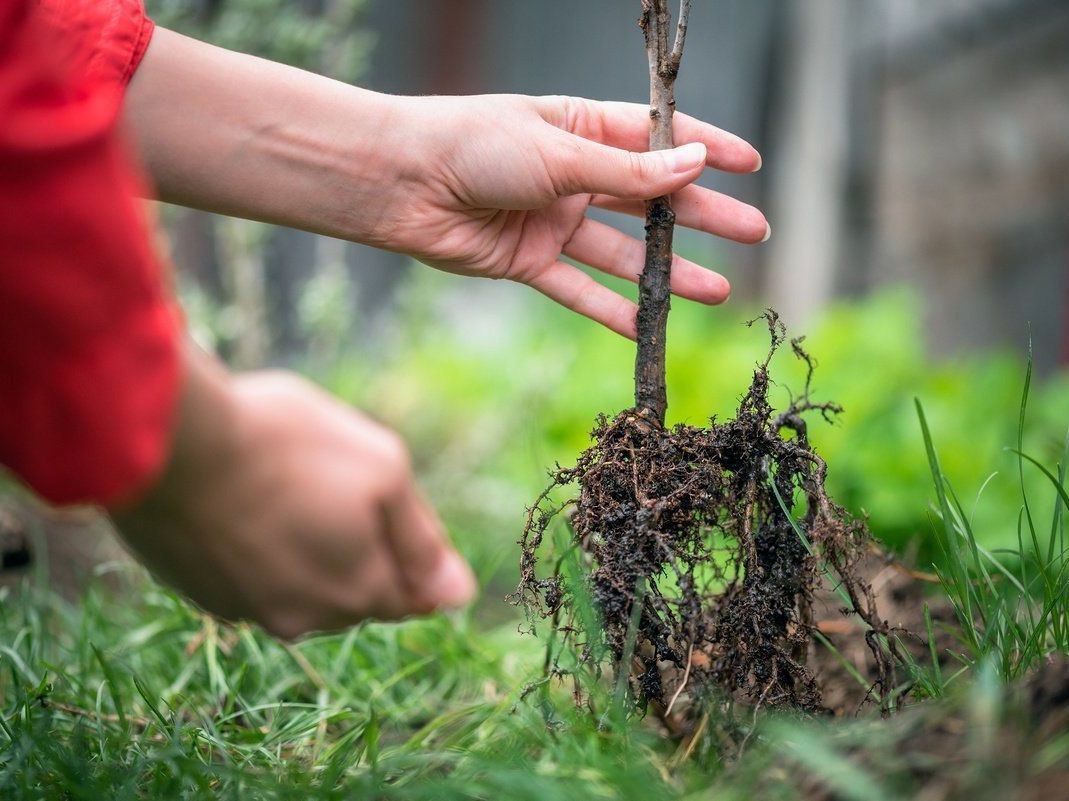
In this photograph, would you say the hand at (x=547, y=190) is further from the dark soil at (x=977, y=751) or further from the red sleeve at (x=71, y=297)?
the dark soil at (x=977, y=751)

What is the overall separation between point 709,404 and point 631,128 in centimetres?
187

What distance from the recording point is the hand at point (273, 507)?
3.28ft

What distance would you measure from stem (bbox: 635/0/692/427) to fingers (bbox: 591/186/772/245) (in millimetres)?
210

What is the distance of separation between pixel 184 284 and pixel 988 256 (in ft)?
12.1

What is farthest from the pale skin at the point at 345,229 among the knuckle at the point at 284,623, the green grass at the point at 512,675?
the green grass at the point at 512,675

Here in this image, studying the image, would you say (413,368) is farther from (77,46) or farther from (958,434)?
(77,46)

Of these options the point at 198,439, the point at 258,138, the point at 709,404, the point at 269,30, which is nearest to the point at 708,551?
the point at 198,439

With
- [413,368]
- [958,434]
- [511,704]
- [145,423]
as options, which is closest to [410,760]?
[511,704]

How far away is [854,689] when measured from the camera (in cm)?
151

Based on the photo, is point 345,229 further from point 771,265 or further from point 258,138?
point 771,265

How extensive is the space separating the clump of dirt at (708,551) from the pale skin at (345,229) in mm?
238

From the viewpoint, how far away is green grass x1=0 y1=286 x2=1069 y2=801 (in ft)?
3.22

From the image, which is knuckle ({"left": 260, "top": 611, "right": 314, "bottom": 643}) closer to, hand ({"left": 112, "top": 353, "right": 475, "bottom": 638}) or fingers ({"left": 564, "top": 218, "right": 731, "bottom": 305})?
hand ({"left": 112, "top": 353, "right": 475, "bottom": 638})

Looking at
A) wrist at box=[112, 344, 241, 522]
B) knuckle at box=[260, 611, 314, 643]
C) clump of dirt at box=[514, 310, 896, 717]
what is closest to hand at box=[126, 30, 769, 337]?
clump of dirt at box=[514, 310, 896, 717]
